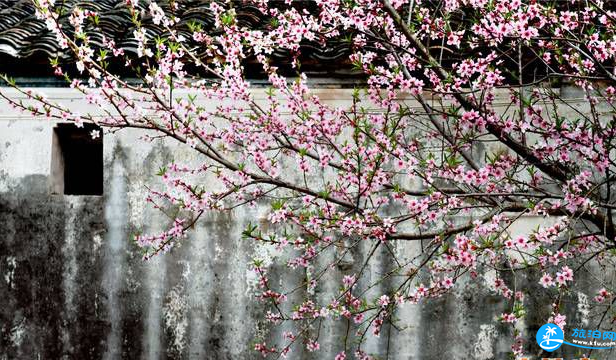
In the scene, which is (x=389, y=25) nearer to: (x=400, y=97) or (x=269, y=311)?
(x=400, y=97)

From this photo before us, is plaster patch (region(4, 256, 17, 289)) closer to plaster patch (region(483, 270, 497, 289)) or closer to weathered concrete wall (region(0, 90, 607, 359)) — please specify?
weathered concrete wall (region(0, 90, 607, 359))

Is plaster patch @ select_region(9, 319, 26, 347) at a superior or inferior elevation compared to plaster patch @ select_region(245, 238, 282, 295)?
inferior

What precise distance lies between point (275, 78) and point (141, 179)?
6.86 ft

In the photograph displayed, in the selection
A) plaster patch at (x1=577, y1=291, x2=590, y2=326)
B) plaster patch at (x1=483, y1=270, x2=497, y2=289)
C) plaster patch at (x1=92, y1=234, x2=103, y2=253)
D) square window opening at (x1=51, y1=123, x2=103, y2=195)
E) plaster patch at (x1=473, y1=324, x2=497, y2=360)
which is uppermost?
square window opening at (x1=51, y1=123, x2=103, y2=195)

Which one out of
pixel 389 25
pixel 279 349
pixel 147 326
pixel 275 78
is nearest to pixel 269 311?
pixel 279 349

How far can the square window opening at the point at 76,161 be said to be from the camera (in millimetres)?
6853

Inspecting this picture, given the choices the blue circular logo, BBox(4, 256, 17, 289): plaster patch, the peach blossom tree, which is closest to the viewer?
the peach blossom tree

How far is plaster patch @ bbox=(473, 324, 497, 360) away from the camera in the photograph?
6.57 metres

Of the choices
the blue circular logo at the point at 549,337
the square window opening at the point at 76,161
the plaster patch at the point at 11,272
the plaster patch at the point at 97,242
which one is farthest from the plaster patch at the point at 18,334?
the blue circular logo at the point at 549,337

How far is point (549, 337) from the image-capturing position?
6516mm

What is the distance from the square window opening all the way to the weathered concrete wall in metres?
0.33

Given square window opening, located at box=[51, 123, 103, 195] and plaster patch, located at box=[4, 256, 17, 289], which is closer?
plaster patch, located at box=[4, 256, 17, 289]

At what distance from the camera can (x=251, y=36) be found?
518 cm

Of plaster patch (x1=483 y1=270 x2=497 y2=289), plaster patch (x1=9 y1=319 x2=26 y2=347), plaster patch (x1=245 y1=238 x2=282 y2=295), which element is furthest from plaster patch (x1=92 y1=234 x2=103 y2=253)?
plaster patch (x1=483 y1=270 x2=497 y2=289)
